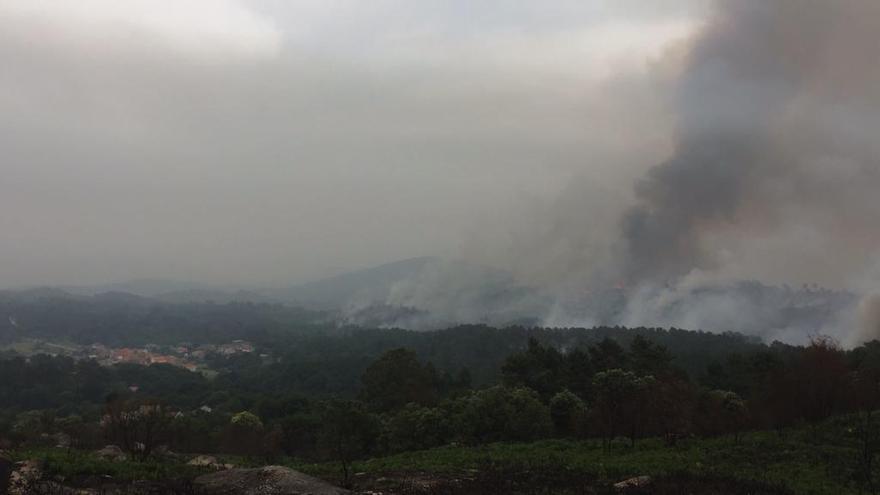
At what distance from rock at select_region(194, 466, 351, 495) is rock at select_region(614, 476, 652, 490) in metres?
9.05

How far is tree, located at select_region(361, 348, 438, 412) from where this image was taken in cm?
5691

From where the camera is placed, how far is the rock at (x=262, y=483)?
17.8m

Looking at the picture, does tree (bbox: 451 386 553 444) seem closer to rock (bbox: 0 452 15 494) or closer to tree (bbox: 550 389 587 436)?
tree (bbox: 550 389 587 436)

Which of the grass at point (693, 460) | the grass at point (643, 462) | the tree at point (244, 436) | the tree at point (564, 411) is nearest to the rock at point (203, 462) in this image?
the grass at point (643, 462)

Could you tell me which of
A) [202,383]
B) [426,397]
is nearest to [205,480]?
[426,397]

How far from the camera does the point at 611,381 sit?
32.3m

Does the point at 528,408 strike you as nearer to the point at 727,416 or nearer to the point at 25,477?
the point at 727,416

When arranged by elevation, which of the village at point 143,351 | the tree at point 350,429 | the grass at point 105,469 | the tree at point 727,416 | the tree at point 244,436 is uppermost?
the tree at point 727,416

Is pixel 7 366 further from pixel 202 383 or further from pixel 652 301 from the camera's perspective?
pixel 652 301

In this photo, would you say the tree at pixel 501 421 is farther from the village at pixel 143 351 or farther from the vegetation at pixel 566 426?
the village at pixel 143 351

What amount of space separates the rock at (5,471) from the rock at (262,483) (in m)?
5.30

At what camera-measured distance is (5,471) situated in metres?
18.0

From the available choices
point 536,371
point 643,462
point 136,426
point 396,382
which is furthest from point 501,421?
point 396,382

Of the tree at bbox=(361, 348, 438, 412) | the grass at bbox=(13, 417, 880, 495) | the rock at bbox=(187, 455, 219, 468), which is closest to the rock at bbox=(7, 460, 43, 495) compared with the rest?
the grass at bbox=(13, 417, 880, 495)
